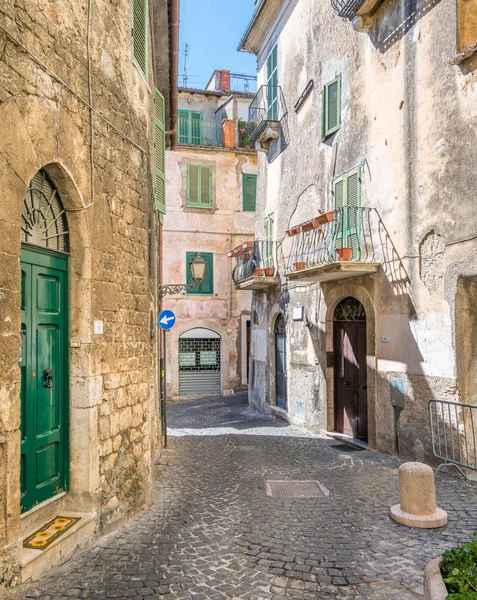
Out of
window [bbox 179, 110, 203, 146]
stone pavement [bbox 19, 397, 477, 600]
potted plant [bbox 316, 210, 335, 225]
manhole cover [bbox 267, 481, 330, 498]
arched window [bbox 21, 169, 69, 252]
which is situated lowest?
manhole cover [bbox 267, 481, 330, 498]

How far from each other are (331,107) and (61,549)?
9.83m

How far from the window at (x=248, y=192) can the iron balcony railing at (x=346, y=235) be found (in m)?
9.79

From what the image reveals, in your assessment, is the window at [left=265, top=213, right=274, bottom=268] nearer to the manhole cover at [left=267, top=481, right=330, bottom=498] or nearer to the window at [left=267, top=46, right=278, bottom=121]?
the window at [left=267, top=46, right=278, bottom=121]

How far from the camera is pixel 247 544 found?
5062 millimetres

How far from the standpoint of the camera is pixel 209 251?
20422mm

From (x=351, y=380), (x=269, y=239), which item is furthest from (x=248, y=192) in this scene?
(x=351, y=380)

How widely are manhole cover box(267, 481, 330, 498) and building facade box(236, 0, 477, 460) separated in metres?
2.01

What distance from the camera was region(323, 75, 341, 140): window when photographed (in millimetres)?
10844

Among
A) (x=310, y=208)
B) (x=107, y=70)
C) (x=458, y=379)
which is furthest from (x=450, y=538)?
(x=310, y=208)

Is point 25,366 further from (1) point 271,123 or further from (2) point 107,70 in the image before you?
(1) point 271,123

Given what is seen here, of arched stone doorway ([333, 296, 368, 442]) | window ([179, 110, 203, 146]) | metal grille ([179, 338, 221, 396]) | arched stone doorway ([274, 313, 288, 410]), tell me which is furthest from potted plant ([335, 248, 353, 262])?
window ([179, 110, 203, 146])

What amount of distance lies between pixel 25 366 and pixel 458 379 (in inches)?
225

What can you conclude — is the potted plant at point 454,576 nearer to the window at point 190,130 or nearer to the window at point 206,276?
the window at point 206,276

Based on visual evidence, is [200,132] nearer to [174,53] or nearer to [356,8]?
[356,8]
